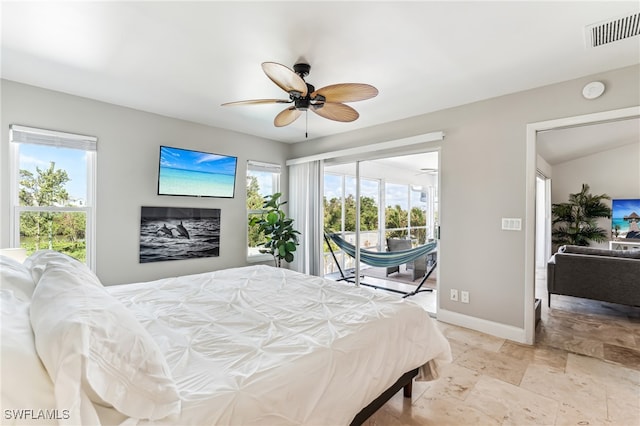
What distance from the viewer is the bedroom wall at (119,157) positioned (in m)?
2.67

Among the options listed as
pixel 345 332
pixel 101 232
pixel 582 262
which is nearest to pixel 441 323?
pixel 582 262

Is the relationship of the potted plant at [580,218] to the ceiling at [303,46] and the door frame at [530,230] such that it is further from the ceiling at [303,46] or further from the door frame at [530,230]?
the ceiling at [303,46]

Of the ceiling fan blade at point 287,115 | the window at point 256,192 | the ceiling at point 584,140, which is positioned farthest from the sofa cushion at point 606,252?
the window at point 256,192

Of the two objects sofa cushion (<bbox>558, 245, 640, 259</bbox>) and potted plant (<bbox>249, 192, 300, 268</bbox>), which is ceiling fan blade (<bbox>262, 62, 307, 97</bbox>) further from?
sofa cushion (<bbox>558, 245, 640, 259</bbox>)

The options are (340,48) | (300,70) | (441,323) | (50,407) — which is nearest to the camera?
(50,407)

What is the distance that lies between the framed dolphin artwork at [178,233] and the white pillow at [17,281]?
204 cm

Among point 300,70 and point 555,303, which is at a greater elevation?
point 300,70

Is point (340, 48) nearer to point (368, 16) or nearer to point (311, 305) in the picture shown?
point (368, 16)

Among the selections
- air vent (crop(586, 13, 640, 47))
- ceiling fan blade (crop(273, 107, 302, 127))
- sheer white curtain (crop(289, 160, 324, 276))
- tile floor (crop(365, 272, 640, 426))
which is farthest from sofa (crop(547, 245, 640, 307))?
ceiling fan blade (crop(273, 107, 302, 127))

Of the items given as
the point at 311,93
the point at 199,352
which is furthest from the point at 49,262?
the point at 311,93

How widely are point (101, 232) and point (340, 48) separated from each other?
3.00 meters

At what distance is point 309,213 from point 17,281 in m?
3.55

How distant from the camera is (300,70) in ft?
7.45

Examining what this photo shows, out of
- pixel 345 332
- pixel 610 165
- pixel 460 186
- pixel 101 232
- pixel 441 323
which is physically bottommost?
pixel 441 323
